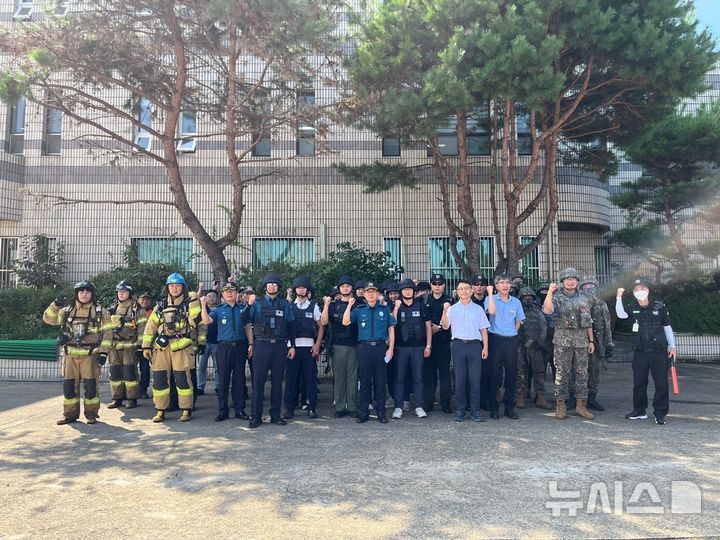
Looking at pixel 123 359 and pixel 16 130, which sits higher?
pixel 16 130

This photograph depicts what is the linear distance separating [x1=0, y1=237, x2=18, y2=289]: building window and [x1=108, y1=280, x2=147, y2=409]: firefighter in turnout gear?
741 centimetres

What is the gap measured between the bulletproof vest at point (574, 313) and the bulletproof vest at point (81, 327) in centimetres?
645

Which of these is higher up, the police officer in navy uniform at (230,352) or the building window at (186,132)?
the building window at (186,132)

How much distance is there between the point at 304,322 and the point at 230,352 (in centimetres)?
110

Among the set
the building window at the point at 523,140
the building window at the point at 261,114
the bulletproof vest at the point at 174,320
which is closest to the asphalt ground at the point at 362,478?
the bulletproof vest at the point at 174,320

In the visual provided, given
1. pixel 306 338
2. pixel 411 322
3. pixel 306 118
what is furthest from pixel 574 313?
pixel 306 118

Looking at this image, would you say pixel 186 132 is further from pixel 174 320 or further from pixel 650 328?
pixel 650 328

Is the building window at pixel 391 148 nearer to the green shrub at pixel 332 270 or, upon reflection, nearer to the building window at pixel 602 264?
the green shrub at pixel 332 270

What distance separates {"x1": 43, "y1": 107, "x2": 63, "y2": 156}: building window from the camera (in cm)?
1416

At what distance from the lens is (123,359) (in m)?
7.89

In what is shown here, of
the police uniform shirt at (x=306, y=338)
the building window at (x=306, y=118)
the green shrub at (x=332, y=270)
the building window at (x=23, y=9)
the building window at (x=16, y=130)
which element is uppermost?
the building window at (x=23, y=9)

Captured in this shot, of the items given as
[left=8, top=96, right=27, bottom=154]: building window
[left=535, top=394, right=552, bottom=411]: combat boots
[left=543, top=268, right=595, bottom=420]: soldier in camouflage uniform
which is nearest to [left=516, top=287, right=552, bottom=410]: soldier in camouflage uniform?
[left=535, top=394, right=552, bottom=411]: combat boots

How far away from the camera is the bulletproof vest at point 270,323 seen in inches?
263

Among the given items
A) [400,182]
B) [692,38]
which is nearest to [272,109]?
[400,182]
